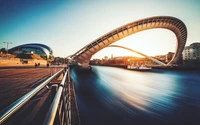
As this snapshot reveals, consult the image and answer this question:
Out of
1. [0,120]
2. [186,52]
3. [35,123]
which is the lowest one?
[35,123]

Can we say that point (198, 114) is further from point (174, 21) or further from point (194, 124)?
point (174, 21)

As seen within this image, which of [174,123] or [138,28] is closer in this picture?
[174,123]

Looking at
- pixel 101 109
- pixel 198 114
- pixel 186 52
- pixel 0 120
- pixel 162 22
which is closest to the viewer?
pixel 0 120

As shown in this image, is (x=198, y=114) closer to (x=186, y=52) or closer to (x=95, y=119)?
(x=95, y=119)

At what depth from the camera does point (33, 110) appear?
4398 mm

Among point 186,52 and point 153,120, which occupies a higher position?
point 186,52

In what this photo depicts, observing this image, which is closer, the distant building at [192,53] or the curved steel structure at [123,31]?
the curved steel structure at [123,31]

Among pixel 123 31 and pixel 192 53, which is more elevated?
pixel 123 31

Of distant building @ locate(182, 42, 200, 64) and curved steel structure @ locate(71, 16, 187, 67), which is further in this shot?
distant building @ locate(182, 42, 200, 64)

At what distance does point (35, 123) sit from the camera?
3438 millimetres

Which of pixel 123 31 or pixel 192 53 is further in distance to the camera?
pixel 192 53

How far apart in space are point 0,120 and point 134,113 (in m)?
8.10

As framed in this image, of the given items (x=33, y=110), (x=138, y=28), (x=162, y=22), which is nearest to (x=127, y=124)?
(x=33, y=110)

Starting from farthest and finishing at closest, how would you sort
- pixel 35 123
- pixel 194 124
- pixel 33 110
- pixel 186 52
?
pixel 186 52
pixel 194 124
pixel 33 110
pixel 35 123
